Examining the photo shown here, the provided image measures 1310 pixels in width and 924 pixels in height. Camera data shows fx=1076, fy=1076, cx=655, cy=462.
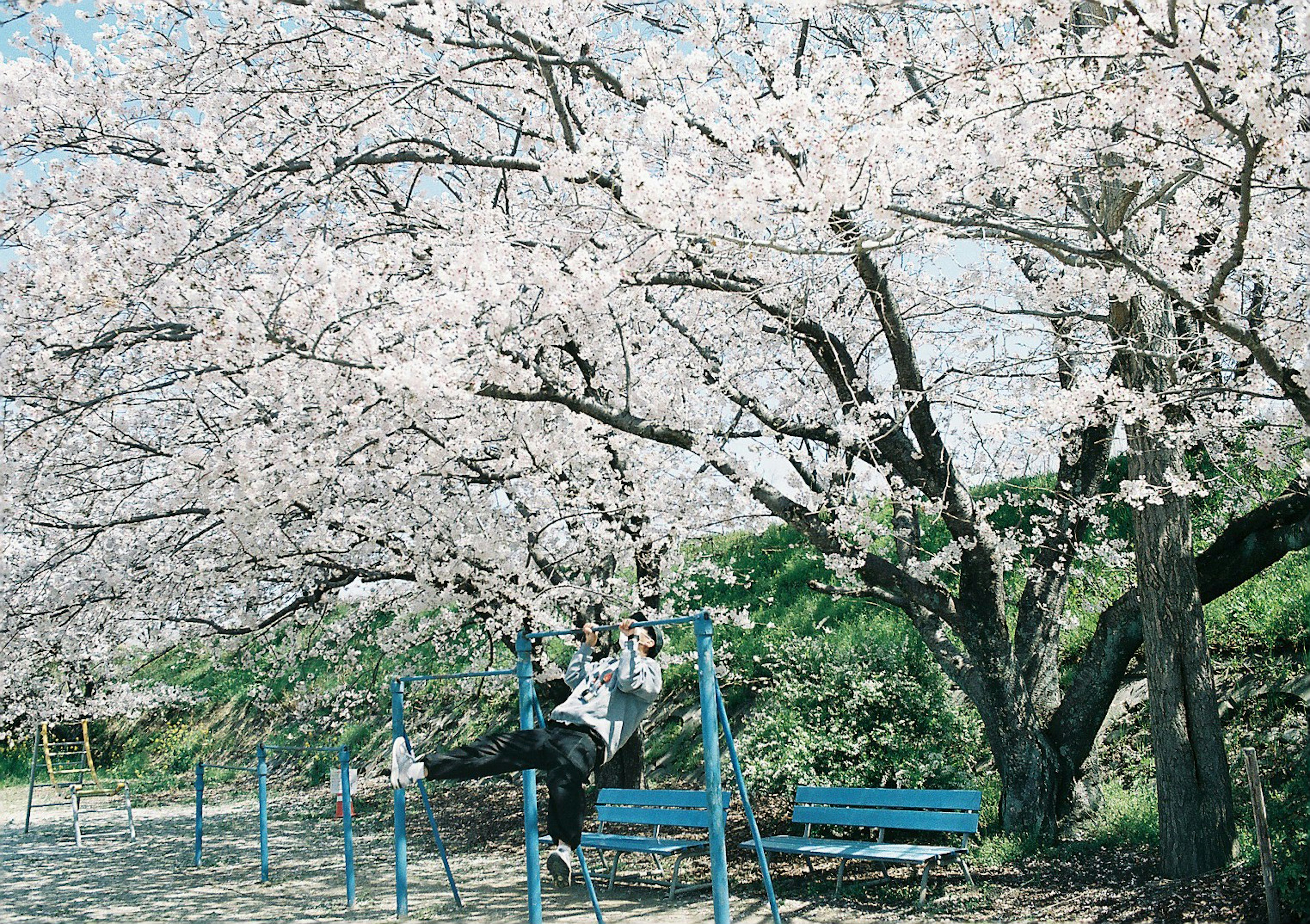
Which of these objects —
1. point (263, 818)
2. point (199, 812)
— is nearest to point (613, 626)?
point (263, 818)

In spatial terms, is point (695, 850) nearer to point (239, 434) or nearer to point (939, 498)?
point (939, 498)

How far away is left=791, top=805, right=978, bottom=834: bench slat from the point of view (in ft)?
23.6

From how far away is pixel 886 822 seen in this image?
756 cm

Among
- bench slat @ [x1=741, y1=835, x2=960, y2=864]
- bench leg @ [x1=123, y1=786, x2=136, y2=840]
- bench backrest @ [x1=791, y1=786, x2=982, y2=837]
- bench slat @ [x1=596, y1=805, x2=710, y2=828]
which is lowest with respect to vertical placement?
bench leg @ [x1=123, y1=786, x2=136, y2=840]

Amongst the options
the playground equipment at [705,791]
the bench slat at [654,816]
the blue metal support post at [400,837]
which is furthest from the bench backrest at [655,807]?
the blue metal support post at [400,837]

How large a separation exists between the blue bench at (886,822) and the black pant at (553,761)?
198 centimetres

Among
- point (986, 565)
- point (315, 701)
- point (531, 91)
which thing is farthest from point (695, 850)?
point (315, 701)

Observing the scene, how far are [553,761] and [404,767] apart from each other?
83 cm

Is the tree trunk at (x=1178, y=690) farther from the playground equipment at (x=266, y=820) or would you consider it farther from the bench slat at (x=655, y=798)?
the playground equipment at (x=266, y=820)

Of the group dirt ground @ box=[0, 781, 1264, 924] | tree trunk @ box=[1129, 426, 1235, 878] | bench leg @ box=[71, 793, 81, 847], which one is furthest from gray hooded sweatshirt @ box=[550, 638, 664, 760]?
bench leg @ box=[71, 793, 81, 847]

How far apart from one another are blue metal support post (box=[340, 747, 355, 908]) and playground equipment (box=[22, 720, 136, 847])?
6.07 metres

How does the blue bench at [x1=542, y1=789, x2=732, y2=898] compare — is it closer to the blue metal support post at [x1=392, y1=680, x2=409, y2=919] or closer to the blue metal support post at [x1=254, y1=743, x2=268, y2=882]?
the blue metal support post at [x1=392, y1=680, x2=409, y2=919]

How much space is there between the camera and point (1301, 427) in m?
7.00

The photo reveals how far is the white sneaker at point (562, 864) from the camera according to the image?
5.81 m
